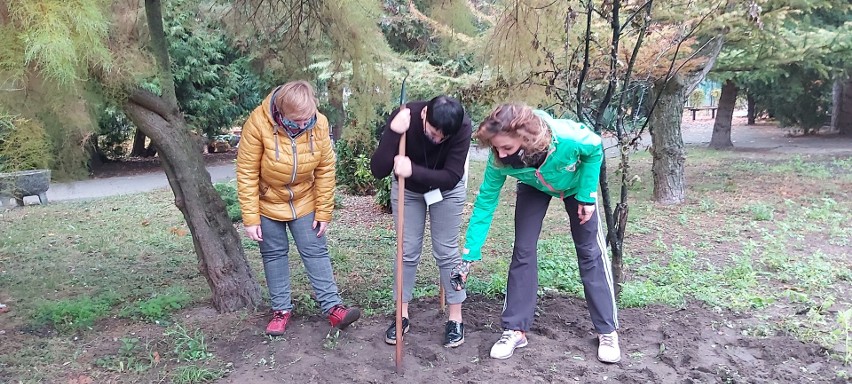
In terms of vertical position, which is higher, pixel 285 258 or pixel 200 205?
pixel 200 205

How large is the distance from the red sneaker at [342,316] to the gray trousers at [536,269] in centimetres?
85

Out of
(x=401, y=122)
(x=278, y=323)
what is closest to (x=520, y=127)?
(x=401, y=122)

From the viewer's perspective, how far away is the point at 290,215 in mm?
3467

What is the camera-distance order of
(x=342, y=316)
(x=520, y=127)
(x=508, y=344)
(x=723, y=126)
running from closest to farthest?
(x=520, y=127) → (x=508, y=344) → (x=342, y=316) → (x=723, y=126)

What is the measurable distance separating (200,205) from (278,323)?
943 millimetres

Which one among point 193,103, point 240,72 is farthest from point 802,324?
point 240,72

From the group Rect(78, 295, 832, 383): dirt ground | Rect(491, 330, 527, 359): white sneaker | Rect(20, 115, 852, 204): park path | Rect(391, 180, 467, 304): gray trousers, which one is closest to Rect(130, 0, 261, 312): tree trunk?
Rect(78, 295, 832, 383): dirt ground

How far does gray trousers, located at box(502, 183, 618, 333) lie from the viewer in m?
3.24

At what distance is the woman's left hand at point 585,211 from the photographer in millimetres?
3117

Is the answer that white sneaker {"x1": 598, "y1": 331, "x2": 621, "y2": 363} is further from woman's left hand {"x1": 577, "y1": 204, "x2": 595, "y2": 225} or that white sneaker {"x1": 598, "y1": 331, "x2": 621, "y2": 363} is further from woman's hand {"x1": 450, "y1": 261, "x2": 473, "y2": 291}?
woman's hand {"x1": 450, "y1": 261, "x2": 473, "y2": 291}

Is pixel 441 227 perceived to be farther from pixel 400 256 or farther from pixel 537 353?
pixel 537 353

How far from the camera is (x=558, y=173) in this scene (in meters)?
3.02

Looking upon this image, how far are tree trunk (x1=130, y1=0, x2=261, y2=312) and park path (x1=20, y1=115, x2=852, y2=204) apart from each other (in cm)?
550

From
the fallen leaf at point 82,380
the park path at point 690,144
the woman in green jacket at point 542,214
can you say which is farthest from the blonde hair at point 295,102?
the park path at point 690,144
